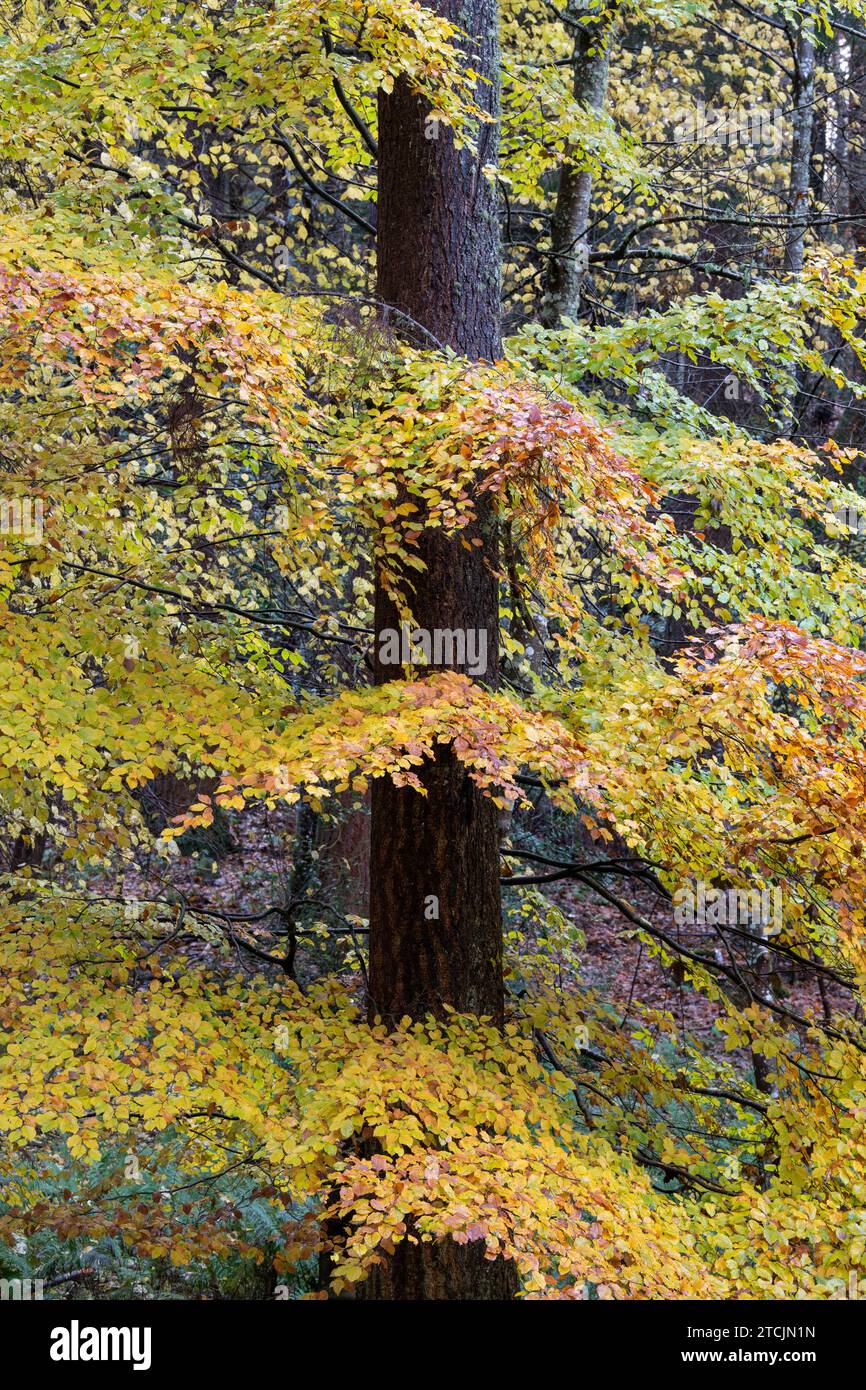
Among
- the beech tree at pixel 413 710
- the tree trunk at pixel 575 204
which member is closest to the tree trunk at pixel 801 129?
the tree trunk at pixel 575 204

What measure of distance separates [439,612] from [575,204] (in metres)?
4.21

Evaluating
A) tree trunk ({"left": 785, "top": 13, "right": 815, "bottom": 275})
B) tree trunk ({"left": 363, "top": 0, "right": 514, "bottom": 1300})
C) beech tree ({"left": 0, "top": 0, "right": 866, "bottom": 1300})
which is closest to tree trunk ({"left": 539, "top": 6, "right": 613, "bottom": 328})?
beech tree ({"left": 0, "top": 0, "right": 866, "bottom": 1300})

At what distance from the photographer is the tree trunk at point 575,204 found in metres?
8.12

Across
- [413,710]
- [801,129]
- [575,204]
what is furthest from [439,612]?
[801,129]

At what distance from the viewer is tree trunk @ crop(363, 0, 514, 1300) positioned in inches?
223

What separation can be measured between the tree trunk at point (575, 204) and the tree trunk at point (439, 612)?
2.36m

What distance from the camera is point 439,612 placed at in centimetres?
566

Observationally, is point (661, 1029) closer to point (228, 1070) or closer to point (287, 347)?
point (228, 1070)

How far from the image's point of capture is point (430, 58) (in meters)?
4.78

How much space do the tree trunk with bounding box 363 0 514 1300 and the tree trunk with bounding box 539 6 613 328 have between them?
2.36 m

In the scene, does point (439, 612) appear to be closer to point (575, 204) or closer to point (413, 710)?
point (413, 710)

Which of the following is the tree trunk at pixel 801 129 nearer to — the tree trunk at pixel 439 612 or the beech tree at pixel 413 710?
the beech tree at pixel 413 710

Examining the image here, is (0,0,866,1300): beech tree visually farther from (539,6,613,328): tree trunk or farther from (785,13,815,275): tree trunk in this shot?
(785,13,815,275): tree trunk
